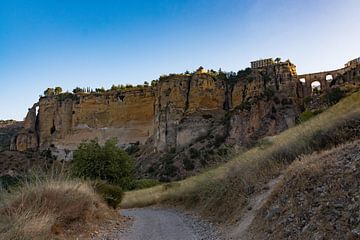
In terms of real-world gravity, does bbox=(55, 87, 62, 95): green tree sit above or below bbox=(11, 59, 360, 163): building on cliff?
above

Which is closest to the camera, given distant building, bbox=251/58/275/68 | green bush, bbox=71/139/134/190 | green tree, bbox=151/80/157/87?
green bush, bbox=71/139/134/190

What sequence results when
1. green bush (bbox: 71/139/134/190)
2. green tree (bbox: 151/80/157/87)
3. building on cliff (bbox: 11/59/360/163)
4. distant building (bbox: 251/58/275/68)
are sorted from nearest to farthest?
1. green bush (bbox: 71/139/134/190)
2. building on cliff (bbox: 11/59/360/163)
3. distant building (bbox: 251/58/275/68)
4. green tree (bbox: 151/80/157/87)

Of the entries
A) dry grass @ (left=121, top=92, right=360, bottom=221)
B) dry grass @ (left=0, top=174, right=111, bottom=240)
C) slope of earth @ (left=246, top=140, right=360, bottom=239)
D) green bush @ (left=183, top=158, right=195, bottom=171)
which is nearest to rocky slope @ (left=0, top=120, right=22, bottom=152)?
green bush @ (left=183, top=158, right=195, bottom=171)

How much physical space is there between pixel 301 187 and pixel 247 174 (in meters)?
4.61

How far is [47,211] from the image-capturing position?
8695 mm

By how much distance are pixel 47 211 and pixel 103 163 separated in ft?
59.9

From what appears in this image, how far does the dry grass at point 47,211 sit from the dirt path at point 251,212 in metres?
3.97

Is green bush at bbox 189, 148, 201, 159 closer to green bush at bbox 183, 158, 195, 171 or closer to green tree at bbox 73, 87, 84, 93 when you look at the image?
green bush at bbox 183, 158, 195, 171

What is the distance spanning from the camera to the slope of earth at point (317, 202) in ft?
15.5

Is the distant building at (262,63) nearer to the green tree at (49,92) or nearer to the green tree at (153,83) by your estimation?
the green tree at (153,83)

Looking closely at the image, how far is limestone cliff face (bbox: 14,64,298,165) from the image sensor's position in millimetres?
51375

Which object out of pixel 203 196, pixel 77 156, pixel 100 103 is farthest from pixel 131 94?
pixel 203 196

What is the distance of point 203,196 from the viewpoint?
596 inches

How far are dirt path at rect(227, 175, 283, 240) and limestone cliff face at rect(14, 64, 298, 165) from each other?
70.7ft
